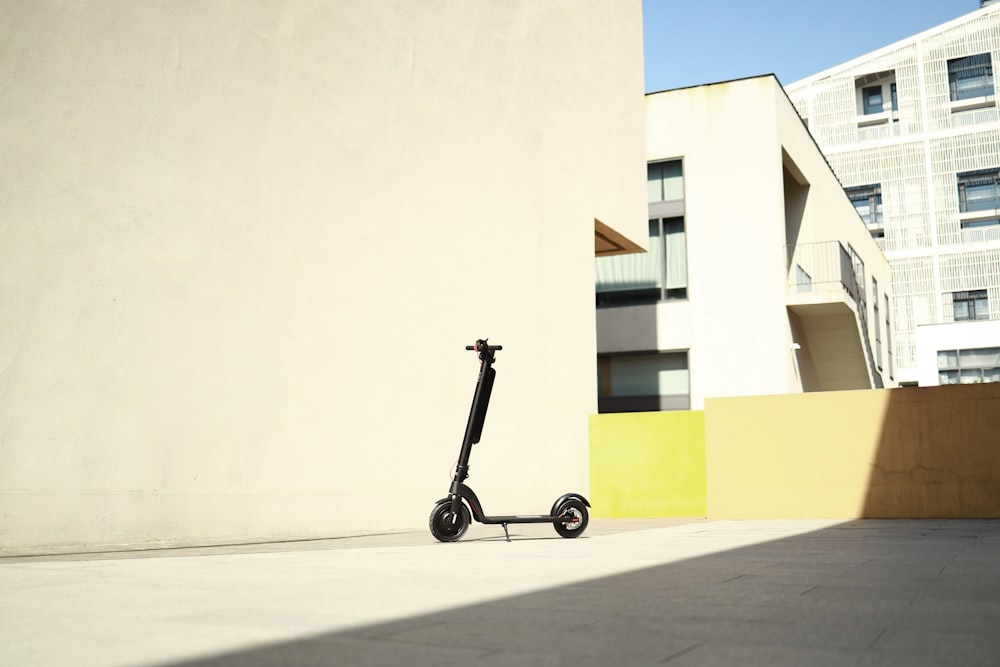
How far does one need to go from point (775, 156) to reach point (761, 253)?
204 centimetres

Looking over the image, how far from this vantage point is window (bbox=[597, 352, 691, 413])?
62.6 ft

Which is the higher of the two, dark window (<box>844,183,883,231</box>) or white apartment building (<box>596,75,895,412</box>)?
dark window (<box>844,183,883,231</box>)

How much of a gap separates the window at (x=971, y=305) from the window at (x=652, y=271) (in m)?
32.5

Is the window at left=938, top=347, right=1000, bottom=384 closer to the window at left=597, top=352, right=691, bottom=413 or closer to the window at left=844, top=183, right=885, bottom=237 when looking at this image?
the window at left=844, top=183, right=885, bottom=237

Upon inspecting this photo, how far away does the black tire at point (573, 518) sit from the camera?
25.8ft

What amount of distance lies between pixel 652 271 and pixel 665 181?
1.99m

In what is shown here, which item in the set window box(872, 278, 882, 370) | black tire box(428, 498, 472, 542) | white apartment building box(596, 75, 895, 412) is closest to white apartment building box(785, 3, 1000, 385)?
window box(872, 278, 882, 370)

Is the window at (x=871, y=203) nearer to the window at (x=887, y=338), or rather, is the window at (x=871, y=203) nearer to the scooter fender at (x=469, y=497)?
the window at (x=887, y=338)

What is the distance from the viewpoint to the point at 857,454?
11766mm

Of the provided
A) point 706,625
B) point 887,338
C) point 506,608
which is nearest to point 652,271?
point 887,338

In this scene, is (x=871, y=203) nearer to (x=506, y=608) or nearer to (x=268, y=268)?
(x=268, y=268)

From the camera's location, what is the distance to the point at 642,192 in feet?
55.1

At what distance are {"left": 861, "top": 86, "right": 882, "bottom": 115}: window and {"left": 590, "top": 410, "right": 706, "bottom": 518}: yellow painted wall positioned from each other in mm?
43285

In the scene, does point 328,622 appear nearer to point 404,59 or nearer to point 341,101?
point 341,101
